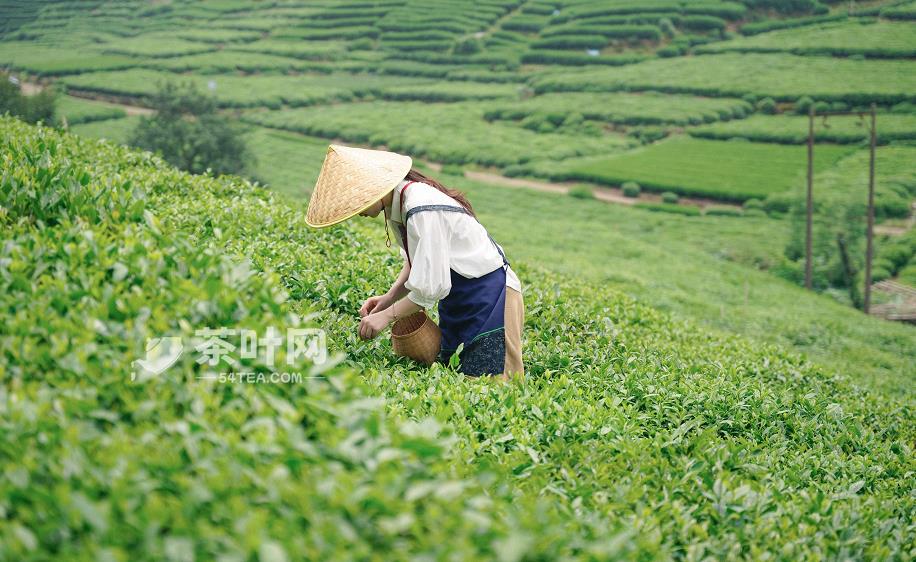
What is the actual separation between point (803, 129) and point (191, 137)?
35.2 meters

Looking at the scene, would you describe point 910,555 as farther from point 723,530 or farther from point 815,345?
point 815,345

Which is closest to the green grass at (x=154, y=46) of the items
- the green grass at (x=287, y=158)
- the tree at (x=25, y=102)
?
the green grass at (x=287, y=158)

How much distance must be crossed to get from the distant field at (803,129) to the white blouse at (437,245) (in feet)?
144

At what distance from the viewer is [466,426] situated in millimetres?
3678

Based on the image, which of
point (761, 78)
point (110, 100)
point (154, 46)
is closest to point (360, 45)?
point (154, 46)

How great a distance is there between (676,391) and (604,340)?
114cm

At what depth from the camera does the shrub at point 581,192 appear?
123 ft

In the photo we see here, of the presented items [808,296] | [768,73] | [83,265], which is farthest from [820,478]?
[768,73]

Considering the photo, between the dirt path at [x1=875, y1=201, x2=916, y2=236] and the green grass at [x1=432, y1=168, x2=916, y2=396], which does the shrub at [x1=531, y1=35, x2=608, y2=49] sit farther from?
the dirt path at [x1=875, y1=201, x2=916, y2=236]

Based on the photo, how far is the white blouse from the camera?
4.08 metres

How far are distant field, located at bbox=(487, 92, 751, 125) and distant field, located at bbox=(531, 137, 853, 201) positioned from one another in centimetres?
455

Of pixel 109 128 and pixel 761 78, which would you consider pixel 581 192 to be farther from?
pixel 109 128

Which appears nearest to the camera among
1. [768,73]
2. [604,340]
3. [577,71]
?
[604,340]

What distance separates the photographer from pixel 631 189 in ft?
124
